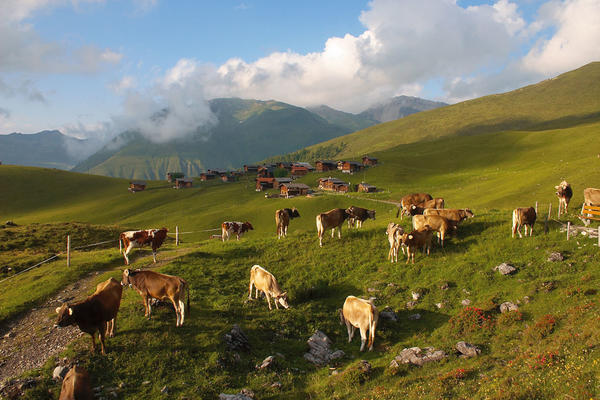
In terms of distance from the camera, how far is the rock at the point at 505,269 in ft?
56.5

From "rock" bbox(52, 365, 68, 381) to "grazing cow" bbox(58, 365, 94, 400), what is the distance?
1273 mm

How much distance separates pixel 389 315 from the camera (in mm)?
15625

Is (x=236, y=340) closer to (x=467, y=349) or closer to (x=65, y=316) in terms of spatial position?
(x=65, y=316)

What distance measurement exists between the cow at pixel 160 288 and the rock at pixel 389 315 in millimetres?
8639

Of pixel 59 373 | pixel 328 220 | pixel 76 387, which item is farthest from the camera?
pixel 328 220

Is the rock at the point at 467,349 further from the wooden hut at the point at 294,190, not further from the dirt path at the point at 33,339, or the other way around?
the wooden hut at the point at 294,190

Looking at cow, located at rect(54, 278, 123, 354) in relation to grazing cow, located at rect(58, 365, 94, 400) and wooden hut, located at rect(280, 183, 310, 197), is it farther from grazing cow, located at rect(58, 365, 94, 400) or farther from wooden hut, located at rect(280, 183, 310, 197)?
wooden hut, located at rect(280, 183, 310, 197)

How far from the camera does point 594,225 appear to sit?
71.1 feet

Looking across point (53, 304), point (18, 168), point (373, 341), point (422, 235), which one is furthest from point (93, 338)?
point (18, 168)

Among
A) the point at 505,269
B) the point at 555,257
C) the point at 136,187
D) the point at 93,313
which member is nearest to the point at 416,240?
the point at 505,269

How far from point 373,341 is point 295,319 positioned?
3719 mm

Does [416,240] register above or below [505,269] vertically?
above

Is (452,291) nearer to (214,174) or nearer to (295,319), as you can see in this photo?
(295,319)

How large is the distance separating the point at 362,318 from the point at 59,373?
10.9 metres
